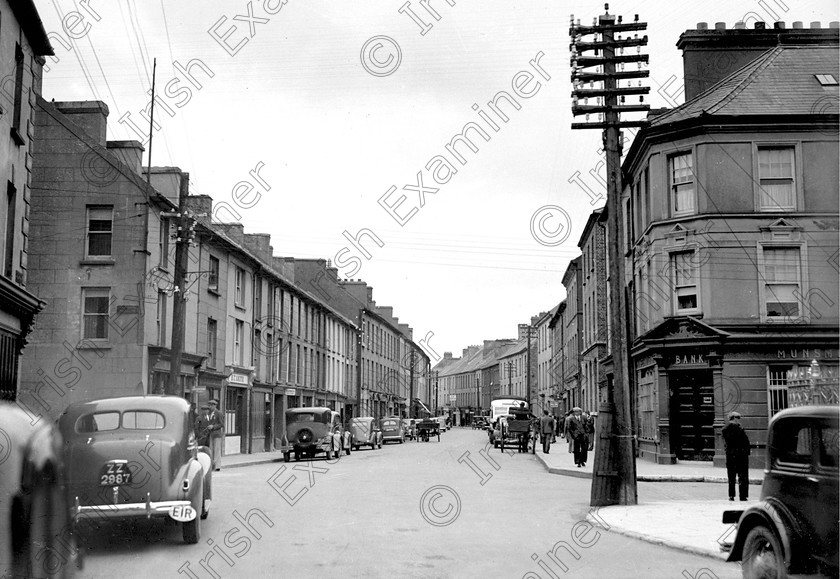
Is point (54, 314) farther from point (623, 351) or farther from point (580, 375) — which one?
point (580, 375)

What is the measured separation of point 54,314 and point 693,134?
19349 millimetres

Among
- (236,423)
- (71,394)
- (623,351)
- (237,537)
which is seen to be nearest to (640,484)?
(623,351)

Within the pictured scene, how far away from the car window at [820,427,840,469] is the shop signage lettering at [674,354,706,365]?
60.9 ft

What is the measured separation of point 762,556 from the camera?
6.69 meters

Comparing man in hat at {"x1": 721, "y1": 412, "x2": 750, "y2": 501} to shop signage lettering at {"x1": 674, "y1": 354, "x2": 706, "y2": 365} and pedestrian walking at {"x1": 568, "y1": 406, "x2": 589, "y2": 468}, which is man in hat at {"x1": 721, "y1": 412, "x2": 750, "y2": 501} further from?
shop signage lettering at {"x1": 674, "y1": 354, "x2": 706, "y2": 365}

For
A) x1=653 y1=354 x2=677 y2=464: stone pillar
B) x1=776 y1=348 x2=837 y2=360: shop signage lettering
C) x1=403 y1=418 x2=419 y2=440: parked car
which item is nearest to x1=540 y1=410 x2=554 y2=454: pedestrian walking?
x1=653 y1=354 x2=677 y2=464: stone pillar

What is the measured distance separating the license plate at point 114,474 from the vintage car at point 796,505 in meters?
6.43

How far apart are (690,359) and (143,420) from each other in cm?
1851

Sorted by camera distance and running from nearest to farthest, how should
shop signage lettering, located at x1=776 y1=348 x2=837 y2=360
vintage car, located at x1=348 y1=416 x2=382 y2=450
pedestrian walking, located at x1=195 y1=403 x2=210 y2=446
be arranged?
pedestrian walking, located at x1=195 y1=403 x2=210 y2=446 < shop signage lettering, located at x1=776 y1=348 x2=837 y2=360 < vintage car, located at x1=348 y1=416 x2=382 y2=450

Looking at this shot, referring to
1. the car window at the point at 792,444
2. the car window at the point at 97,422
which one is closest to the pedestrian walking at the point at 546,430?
the car window at the point at 97,422

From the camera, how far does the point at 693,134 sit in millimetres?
24094

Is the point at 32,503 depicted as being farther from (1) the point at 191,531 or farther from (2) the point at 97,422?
(1) the point at 191,531

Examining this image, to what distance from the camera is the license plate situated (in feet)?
30.1

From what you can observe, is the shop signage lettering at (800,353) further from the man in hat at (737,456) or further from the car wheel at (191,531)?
the car wheel at (191,531)
